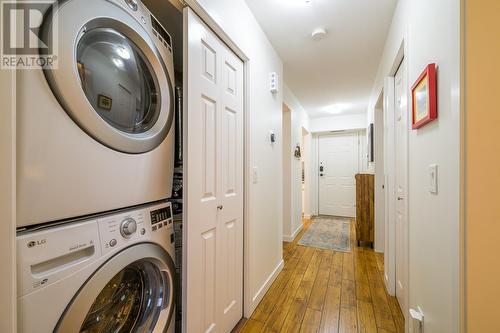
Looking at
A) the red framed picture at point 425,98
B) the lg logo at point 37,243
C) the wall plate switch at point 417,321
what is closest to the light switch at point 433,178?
the red framed picture at point 425,98

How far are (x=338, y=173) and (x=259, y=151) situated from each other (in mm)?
3801

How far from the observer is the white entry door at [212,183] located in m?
1.08

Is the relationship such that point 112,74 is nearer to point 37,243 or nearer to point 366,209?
point 37,243

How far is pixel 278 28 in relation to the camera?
1882 millimetres

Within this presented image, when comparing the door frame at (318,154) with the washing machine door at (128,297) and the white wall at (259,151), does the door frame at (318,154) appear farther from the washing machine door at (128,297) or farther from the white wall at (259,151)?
the washing machine door at (128,297)

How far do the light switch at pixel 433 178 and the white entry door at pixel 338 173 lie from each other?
4231mm

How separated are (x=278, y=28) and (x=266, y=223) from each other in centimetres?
179

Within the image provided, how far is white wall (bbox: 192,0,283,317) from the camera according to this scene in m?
1.51

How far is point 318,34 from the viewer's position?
1894 mm

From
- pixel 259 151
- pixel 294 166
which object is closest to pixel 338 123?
pixel 294 166

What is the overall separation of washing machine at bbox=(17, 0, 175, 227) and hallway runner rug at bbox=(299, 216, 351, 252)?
2871 mm

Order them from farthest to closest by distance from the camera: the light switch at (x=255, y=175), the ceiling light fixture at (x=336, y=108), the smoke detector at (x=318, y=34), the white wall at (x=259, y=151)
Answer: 1. the ceiling light fixture at (x=336, y=108)
2. the smoke detector at (x=318, y=34)
3. the light switch at (x=255, y=175)
4. the white wall at (x=259, y=151)

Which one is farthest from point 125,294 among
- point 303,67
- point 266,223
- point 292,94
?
point 292,94

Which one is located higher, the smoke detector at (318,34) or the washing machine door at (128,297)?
the smoke detector at (318,34)
